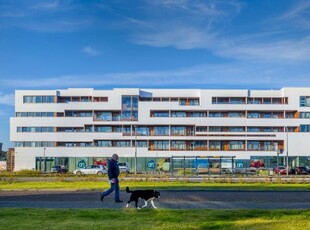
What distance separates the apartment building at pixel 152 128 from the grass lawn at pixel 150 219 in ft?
201

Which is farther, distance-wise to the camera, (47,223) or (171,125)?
(171,125)

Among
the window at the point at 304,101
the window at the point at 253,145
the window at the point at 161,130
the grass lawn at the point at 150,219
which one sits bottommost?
the grass lawn at the point at 150,219

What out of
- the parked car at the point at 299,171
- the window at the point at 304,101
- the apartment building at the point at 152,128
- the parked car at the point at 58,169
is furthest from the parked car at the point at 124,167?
the window at the point at 304,101

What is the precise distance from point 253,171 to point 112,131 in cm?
2704

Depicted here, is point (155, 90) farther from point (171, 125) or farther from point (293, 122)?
point (293, 122)

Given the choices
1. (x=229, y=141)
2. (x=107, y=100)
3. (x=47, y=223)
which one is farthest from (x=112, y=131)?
(x=47, y=223)

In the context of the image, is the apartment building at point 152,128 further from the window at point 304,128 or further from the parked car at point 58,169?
the parked car at point 58,169

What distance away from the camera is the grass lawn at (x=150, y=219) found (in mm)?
10594

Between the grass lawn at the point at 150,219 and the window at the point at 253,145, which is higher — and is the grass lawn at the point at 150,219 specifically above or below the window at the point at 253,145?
below

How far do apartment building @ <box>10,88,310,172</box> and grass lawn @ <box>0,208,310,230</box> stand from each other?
61122 mm

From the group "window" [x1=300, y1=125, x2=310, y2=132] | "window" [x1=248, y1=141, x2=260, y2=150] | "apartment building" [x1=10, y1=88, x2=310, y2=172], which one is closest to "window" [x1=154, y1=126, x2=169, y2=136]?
"apartment building" [x1=10, y1=88, x2=310, y2=172]

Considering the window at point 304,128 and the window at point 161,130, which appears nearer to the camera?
the window at point 161,130

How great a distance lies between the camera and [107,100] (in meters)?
78.1

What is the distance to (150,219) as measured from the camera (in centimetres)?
1175
